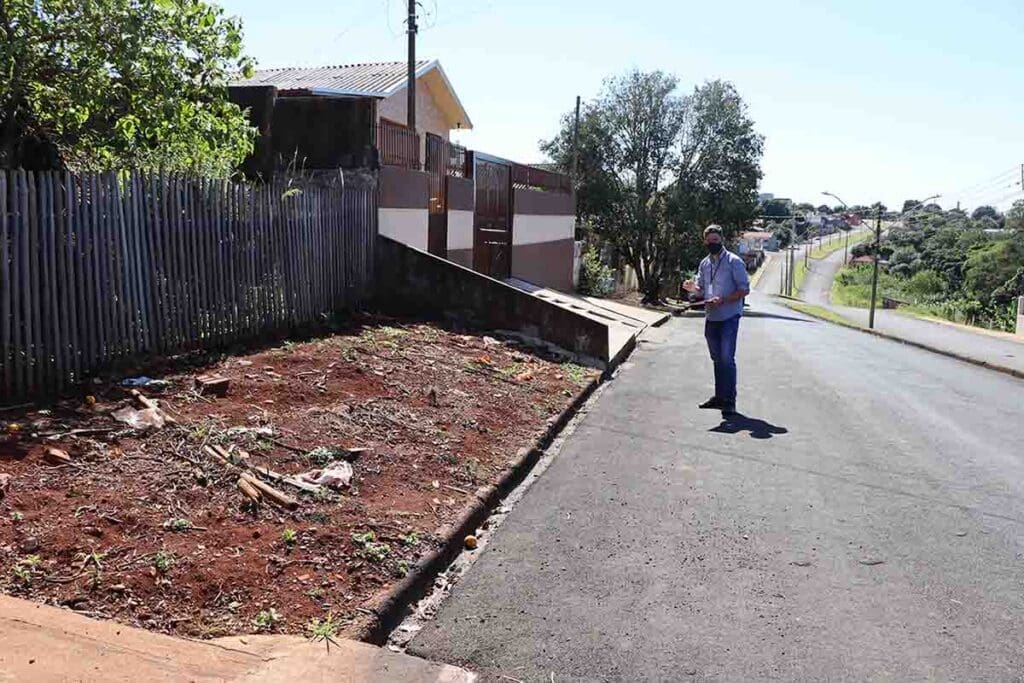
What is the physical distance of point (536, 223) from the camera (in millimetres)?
25719

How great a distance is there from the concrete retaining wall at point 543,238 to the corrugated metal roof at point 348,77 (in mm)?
4519

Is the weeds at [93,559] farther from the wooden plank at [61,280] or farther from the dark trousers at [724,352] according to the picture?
the dark trousers at [724,352]

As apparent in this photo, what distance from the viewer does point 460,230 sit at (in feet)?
59.2

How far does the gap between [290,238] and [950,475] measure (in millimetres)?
6936

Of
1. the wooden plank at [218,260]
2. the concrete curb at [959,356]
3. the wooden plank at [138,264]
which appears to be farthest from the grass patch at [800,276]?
the wooden plank at [138,264]

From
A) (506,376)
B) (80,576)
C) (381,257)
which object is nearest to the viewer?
(80,576)

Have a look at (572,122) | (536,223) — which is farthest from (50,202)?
(572,122)

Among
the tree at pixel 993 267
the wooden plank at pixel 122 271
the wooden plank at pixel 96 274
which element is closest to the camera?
the wooden plank at pixel 96 274

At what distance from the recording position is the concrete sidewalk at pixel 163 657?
3133 mm

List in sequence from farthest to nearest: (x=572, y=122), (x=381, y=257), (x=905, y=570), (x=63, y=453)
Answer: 1. (x=572, y=122)
2. (x=381, y=257)
3. (x=63, y=453)
4. (x=905, y=570)

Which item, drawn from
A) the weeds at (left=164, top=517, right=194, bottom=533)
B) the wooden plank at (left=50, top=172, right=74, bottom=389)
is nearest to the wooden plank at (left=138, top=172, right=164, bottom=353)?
the wooden plank at (left=50, top=172, right=74, bottom=389)

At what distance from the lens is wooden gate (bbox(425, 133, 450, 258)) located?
15.7m

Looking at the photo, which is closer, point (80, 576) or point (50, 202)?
point (80, 576)

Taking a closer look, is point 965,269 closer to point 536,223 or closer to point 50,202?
point 536,223
